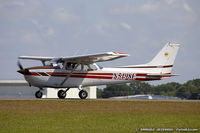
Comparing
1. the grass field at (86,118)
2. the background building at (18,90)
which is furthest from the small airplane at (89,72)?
the background building at (18,90)

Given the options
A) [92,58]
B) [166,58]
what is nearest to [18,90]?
[166,58]

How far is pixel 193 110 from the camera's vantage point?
2141cm

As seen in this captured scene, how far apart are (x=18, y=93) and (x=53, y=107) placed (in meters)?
34.7

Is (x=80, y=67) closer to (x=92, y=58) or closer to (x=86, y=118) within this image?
(x=92, y=58)

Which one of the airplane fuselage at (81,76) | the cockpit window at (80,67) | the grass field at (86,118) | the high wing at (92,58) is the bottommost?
the grass field at (86,118)

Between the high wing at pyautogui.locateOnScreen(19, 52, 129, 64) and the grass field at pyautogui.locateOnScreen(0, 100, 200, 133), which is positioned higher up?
the high wing at pyautogui.locateOnScreen(19, 52, 129, 64)

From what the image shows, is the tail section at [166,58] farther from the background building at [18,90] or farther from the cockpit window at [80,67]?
the background building at [18,90]

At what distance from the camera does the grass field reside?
48.1 ft

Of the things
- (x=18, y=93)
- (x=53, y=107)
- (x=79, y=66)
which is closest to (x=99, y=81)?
(x=79, y=66)

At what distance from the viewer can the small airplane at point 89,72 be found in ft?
87.0

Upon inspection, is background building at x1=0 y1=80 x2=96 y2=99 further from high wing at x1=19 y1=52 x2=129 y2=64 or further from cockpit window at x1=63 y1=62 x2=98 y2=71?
high wing at x1=19 y1=52 x2=129 y2=64

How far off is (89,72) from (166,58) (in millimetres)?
6173

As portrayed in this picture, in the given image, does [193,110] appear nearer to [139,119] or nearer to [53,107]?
[139,119]

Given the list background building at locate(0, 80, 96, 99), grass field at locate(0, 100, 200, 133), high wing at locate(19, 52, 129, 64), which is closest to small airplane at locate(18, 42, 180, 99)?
high wing at locate(19, 52, 129, 64)
